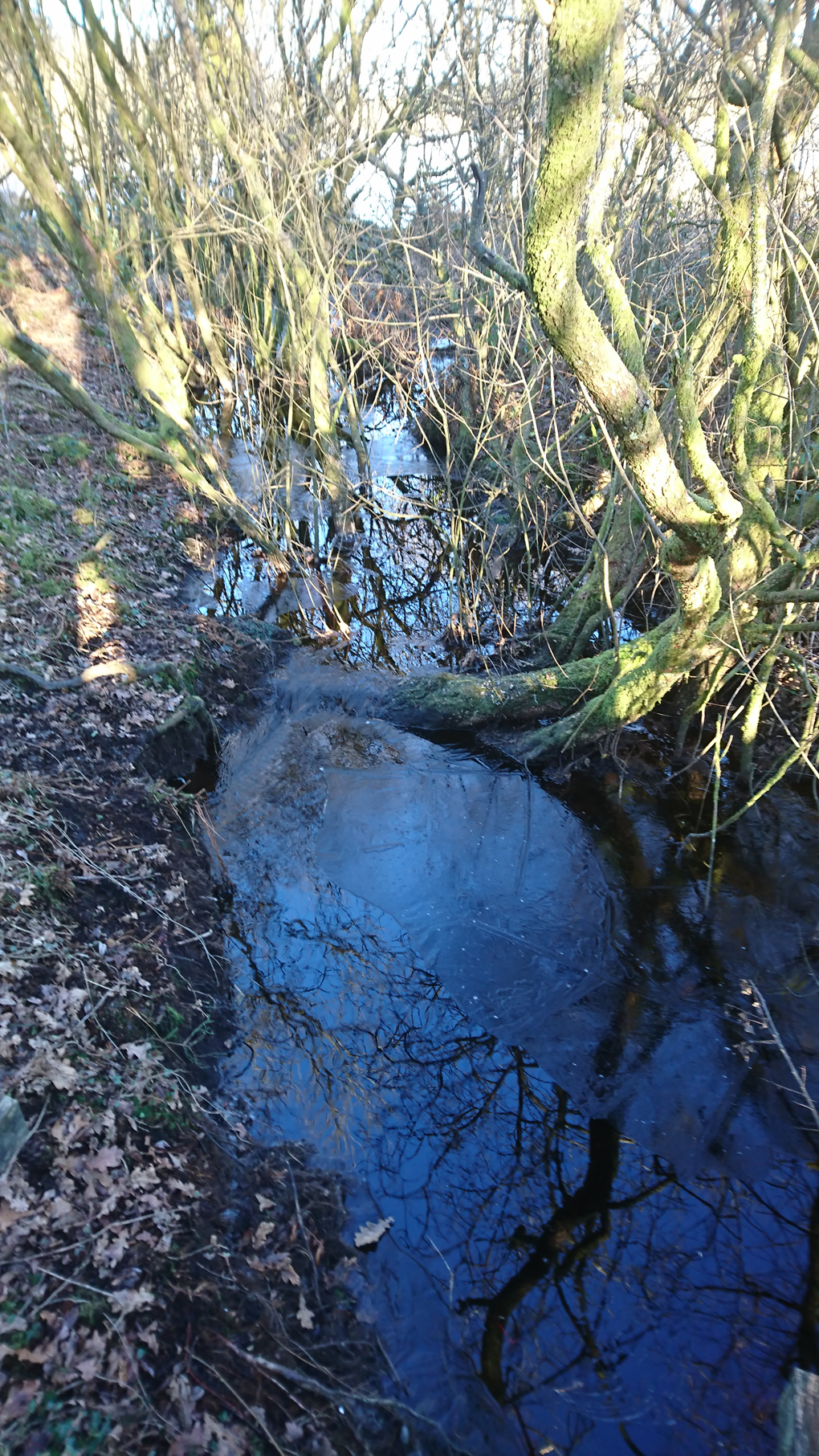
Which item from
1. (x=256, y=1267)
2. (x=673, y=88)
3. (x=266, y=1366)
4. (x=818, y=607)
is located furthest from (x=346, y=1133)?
(x=673, y=88)

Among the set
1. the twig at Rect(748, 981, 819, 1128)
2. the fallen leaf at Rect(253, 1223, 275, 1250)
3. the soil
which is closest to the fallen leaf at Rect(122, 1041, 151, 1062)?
the soil

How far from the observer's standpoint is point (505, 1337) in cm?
374

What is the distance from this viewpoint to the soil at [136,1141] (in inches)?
124

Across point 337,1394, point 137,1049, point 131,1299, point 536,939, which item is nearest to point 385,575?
point 536,939

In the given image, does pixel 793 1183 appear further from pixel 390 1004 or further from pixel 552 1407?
pixel 390 1004

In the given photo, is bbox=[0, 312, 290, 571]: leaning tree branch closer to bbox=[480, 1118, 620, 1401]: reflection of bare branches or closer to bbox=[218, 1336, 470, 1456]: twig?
bbox=[480, 1118, 620, 1401]: reflection of bare branches

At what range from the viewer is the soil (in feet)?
10.4

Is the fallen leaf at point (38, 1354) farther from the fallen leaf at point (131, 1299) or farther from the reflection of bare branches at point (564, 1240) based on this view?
the reflection of bare branches at point (564, 1240)

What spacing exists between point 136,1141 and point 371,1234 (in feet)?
4.60

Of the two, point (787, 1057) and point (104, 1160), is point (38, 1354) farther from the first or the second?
point (787, 1057)

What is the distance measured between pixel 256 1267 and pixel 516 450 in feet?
29.3

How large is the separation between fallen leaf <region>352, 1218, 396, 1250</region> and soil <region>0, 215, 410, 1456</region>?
0.22 ft

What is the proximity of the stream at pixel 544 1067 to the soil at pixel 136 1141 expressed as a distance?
0.31 m

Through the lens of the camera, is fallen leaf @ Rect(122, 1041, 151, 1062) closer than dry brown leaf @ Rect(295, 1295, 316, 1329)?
No
